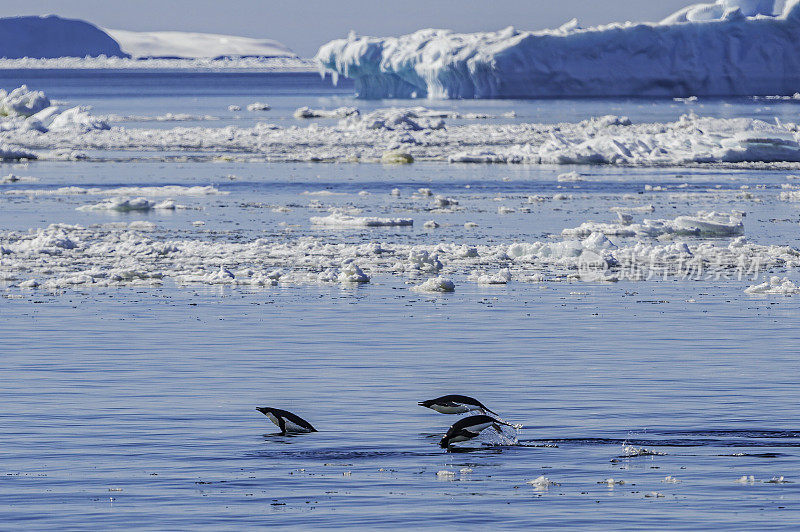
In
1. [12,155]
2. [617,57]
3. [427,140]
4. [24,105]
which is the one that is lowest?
[12,155]

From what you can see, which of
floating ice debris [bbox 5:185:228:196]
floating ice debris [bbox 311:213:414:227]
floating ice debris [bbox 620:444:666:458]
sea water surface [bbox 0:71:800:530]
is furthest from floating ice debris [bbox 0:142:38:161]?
floating ice debris [bbox 620:444:666:458]

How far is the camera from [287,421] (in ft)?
32.2

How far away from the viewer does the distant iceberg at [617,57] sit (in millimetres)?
70938

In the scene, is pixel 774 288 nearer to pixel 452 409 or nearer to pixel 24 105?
pixel 452 409

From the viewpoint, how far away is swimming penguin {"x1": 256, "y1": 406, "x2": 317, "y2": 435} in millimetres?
9789

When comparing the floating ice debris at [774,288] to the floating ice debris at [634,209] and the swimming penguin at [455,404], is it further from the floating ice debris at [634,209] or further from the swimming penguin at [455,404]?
the floating ice debris at [634,209]

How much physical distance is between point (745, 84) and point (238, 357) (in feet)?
224

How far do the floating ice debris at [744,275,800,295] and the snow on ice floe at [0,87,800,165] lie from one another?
55.0 ft

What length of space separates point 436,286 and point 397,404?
244 inches

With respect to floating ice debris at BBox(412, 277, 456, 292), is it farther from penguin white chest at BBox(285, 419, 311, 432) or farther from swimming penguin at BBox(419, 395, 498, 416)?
penguin white chest at BBox(285, 419, 311, 432)

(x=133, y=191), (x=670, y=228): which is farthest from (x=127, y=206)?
(x=670, y=228)

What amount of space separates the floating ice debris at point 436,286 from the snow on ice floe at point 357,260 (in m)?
0.02

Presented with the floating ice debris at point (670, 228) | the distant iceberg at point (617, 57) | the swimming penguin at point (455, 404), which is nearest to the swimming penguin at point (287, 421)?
the swimming penguin at point (455, 404)

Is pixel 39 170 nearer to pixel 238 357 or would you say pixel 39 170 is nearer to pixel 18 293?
pixel 18 293
